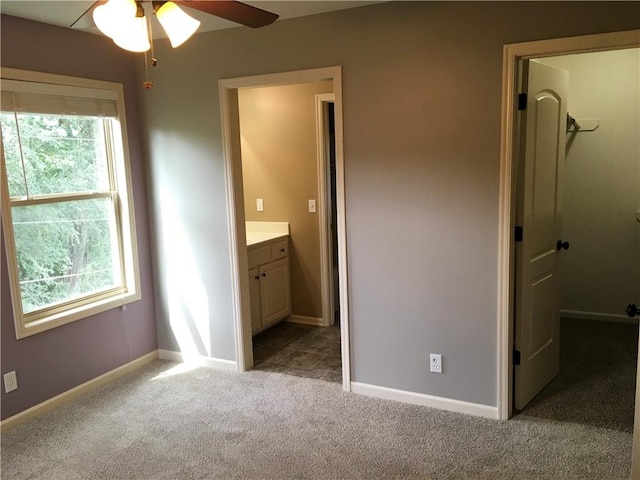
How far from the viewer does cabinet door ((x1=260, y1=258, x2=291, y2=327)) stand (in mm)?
4402

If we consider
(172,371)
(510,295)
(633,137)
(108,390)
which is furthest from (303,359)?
(633,137)

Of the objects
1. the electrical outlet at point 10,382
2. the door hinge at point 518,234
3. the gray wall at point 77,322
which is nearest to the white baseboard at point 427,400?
the door hinge at point 518,234

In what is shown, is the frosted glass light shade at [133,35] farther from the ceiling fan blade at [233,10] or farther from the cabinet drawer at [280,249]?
the cabinet drawer at [280,249]

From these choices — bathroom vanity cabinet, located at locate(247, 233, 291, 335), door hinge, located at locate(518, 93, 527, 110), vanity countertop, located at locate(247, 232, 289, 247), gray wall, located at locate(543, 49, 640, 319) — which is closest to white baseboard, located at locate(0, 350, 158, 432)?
bathroom vanity cabinet, located at locate(247, 233, 291, 335)

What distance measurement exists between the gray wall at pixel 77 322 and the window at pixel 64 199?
2.7 inches

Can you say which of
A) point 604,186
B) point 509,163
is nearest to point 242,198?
point 509,163

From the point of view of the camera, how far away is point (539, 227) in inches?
120

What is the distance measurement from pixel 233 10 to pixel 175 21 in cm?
22

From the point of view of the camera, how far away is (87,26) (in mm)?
3213

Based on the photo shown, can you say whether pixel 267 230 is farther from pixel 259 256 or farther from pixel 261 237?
pixel 259 256

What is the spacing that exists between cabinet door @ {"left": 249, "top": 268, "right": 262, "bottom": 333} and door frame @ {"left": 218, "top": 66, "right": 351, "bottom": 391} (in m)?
0.45

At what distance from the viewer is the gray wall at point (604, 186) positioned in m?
4.33

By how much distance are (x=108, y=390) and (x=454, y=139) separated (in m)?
2.77

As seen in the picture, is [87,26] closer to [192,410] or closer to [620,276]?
[192,410]
